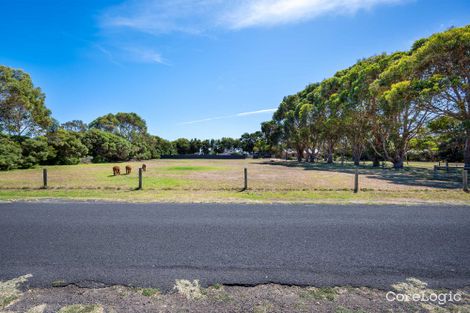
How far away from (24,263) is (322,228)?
5.63 m

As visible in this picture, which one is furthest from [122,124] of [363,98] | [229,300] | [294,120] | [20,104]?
[229,300]

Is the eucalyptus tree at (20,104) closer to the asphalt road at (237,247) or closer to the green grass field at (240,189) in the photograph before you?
the green grass field at (240,189)

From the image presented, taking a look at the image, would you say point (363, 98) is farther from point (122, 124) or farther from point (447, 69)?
point (122, 124)

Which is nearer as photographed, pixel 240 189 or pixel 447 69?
pixel 240 189

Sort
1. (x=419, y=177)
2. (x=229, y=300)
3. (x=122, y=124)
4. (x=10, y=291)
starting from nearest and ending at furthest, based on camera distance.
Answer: (x=229, y=300) < (x=10, y=291) < (x=419, y=177) < (x=122, y=124)

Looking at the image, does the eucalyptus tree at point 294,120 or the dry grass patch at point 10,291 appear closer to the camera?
the dry grass patch at point 10,291

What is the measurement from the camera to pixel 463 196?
364 inches

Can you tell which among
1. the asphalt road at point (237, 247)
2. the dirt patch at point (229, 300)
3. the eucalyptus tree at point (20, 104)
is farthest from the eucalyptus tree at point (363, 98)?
the eucalyptus tree at point (20, 104)

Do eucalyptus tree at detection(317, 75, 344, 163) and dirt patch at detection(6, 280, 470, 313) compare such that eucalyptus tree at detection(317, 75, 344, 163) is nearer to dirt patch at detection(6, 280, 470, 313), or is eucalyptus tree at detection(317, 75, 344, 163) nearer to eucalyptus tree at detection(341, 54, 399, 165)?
eucalyptus tree at detection(341, 54, 399, 165)

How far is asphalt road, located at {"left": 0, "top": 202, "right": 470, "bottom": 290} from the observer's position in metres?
3.22

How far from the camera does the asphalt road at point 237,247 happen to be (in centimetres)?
322

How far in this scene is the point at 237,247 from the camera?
13.6 ft

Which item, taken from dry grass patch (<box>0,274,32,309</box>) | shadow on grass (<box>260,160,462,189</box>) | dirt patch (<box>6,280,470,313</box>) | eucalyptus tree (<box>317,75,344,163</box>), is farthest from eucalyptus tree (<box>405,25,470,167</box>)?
dry grass patch (<box>0,274,32,309</box>)

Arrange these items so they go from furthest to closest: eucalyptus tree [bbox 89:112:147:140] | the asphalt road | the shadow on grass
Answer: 1. eucalyptus tree [bbox 89:112:147:140]
2. the shadow on grass
3. the asphalt road
